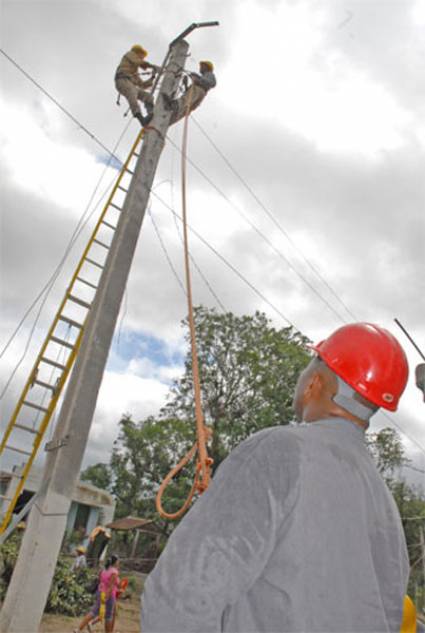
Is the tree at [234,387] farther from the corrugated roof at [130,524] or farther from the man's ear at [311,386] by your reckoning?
the man's ear at [311,386]

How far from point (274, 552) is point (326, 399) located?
53cm

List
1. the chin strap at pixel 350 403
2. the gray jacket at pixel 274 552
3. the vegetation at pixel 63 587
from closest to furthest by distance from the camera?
the gray jacket at pixel 274 552
the chin strap at pixel 350 403
the vegetation at pixel 63 587

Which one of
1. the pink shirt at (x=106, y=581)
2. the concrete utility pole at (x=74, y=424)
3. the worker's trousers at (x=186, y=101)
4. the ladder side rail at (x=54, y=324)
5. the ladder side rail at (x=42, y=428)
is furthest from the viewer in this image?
the pink shirt at (x=106, y=581)

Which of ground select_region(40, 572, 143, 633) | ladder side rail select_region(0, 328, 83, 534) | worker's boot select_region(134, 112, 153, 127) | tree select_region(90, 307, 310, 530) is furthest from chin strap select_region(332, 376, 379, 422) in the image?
tree select_region(90, 307, 310, 530)

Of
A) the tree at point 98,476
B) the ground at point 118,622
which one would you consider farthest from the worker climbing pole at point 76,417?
the tree at point 98,476

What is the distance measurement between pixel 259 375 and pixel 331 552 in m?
19.5

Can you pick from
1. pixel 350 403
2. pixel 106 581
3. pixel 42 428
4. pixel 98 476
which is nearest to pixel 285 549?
pixel 350 403

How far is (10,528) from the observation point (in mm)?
4020

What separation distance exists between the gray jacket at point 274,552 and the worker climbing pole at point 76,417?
3.16 m

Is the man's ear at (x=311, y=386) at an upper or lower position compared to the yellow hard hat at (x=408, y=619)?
upper

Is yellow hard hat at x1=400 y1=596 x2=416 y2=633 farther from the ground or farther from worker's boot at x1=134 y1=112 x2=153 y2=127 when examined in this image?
the ground

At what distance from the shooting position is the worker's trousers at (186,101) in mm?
5926

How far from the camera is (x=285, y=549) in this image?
1.03 metres

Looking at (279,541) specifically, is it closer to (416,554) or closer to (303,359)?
(303,359)
